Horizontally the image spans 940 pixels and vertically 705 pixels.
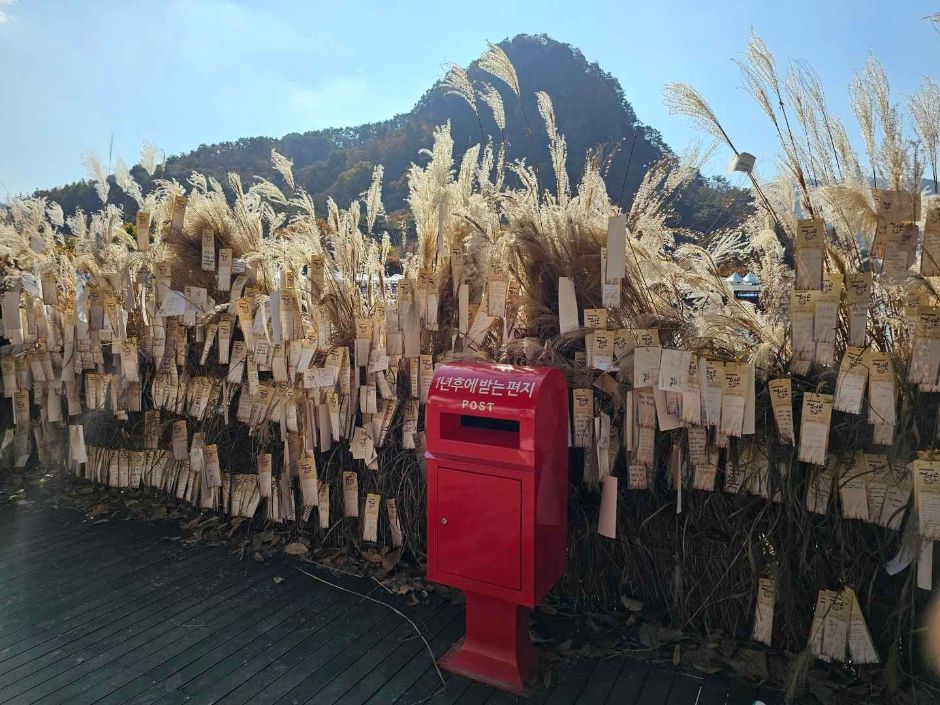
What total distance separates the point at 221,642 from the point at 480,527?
145 cm

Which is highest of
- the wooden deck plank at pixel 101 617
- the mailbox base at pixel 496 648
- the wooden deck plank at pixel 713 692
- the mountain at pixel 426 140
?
the mountain at pixel 426 140

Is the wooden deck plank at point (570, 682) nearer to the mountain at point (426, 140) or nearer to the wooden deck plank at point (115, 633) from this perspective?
the wooden deck plank at point (115, 633)

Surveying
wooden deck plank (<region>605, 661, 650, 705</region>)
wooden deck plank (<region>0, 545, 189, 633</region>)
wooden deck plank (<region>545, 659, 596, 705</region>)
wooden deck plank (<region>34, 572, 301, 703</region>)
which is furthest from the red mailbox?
wooden deck plank (<region>0, 545, 189, 633</region>)

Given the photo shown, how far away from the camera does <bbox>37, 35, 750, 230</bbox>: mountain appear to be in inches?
634

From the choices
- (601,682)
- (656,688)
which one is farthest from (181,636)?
(656,688)

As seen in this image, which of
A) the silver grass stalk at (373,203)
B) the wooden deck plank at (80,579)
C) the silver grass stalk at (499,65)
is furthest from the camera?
the silver grass stalk at (373,203)

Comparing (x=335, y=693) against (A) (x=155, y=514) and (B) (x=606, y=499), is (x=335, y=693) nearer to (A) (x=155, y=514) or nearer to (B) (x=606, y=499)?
(B) (x=606, y=499)

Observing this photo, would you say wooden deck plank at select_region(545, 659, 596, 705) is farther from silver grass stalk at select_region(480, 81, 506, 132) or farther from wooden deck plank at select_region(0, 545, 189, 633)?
silver grass stalk at select_region(480, 81, 506, 132)

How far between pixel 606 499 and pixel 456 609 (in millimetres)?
1005

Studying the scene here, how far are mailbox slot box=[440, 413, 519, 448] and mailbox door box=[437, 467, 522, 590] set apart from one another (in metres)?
0.14

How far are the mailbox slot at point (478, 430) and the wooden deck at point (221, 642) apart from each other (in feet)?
3.48

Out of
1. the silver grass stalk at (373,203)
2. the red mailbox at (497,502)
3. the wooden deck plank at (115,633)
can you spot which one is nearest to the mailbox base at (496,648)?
the red mailbox at (497,502)

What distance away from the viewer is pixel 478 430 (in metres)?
2.71

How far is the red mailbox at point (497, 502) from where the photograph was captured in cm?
248
